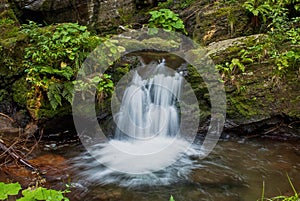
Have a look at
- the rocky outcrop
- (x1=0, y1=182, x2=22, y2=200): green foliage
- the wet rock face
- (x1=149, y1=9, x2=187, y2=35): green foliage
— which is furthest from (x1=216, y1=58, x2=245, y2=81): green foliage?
the wet rock face

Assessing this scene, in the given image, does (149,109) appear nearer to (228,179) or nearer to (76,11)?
(228,179)

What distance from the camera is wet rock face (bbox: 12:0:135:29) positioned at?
900 centimetres

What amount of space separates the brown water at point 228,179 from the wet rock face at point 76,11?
5.56 m

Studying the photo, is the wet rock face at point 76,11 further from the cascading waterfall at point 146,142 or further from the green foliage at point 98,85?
the green foliage at point 98,85

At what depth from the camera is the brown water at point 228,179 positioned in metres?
3.86

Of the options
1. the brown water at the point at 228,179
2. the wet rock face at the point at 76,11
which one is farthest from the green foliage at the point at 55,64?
the wet rock face at the point at 76,11

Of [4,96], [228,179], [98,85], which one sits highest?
[98,85]

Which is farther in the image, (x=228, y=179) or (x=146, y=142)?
(x=146, y=142)

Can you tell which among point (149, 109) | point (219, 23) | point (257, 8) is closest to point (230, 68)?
point (149, 109)

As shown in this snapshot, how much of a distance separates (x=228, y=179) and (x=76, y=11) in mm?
7336

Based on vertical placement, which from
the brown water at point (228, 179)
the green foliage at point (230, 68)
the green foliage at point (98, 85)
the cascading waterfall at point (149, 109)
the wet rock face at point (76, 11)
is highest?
the wet rock face at point (76, 11)

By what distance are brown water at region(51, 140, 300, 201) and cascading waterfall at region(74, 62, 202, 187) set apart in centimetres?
20

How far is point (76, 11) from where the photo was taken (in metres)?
9.38

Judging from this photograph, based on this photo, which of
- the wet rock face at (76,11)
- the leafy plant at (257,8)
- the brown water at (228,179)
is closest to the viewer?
the brown water at (228,179)
